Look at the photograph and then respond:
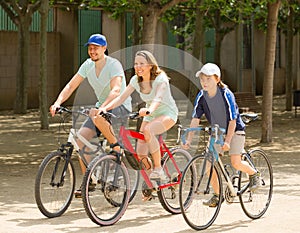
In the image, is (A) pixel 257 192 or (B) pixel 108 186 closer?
(B) pixel 108 186

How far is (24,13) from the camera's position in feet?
83.6

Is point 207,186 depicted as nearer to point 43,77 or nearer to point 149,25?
point 149,25

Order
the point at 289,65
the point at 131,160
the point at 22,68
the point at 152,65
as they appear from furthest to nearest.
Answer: the point at 289,65 → the point at 22,68 → the point at 131,160 → the point at 152,65

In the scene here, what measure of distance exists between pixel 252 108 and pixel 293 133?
4.17 metres

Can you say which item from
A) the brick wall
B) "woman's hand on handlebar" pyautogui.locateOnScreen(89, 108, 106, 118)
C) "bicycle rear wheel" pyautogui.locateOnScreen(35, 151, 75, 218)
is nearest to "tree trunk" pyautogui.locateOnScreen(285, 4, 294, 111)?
the brick wall

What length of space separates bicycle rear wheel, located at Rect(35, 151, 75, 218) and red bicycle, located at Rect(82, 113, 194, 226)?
0.26 meters

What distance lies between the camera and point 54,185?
894cm

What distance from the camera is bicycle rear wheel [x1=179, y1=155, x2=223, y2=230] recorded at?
27.4 feet

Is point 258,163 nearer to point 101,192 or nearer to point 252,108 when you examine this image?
point 101,192

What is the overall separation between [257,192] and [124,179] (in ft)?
→ 4.45

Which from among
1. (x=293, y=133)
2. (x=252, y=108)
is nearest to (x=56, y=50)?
(x=252, y=108)

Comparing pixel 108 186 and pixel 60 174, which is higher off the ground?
pixel 60 174

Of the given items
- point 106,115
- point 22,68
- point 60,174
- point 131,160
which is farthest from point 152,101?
point 22,68

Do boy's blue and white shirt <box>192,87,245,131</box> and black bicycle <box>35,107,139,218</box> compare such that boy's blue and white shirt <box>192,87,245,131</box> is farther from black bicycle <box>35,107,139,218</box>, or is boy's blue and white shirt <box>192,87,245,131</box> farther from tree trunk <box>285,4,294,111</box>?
tree trunk <box>285,4,294,111</box>
